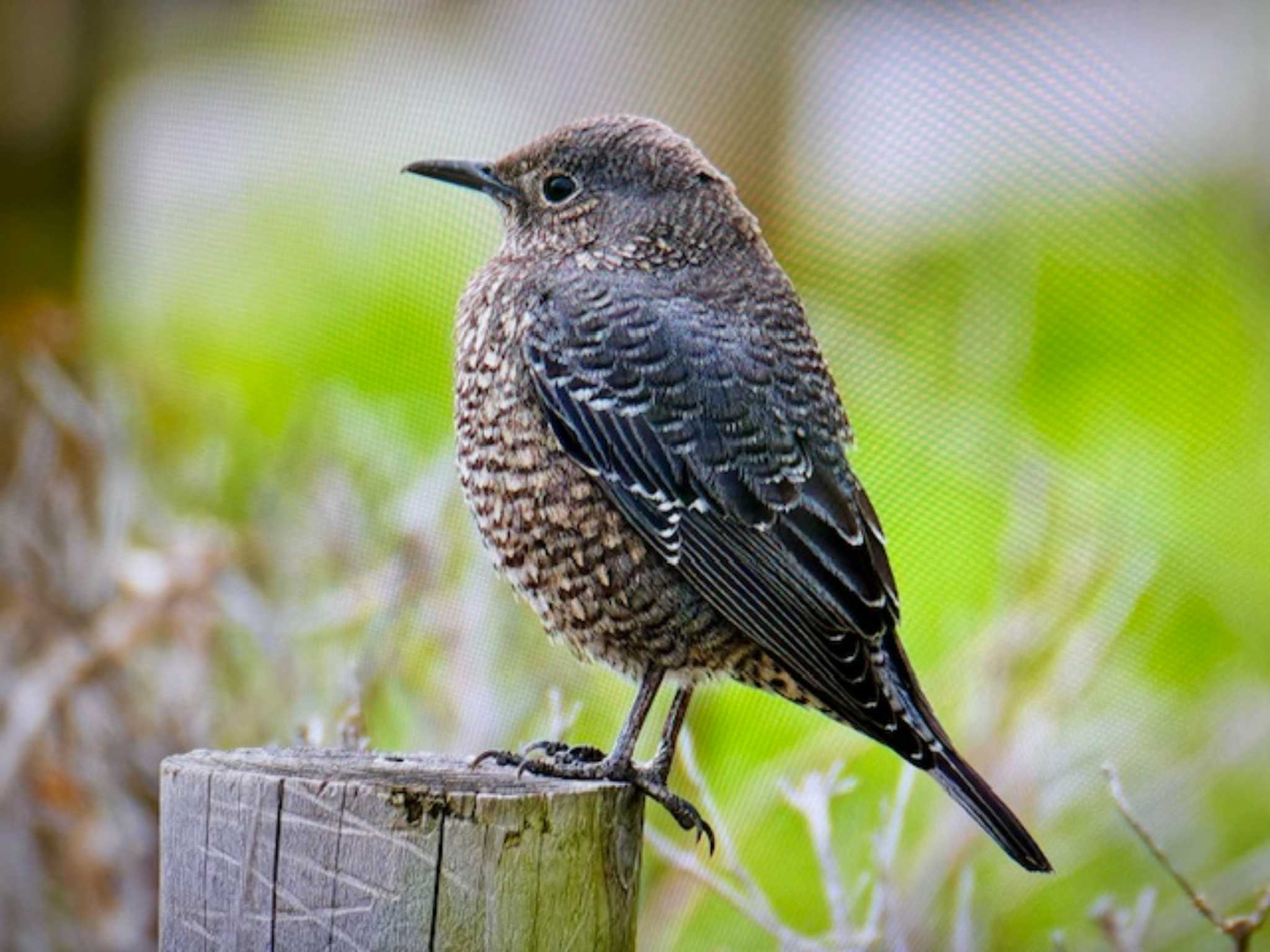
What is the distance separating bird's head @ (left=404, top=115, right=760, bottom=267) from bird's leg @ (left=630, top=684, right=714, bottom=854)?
0.84 m

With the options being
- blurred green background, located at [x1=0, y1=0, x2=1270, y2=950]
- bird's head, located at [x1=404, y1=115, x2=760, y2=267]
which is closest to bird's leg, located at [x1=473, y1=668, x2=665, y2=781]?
bird's head, located at [x1=404, y1=115, x2=760, y2=267]

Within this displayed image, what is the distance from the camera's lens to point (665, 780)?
3.07 m

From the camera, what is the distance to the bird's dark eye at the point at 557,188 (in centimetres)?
330

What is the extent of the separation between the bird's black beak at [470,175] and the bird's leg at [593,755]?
996 millimetres

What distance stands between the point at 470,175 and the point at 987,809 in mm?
1571

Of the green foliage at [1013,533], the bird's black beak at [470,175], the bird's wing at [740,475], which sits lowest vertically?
the green foliage at [1013,533]

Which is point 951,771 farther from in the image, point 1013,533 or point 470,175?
point 1013,533

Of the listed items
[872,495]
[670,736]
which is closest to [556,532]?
[670,736]

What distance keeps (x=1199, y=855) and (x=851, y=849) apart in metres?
1.00

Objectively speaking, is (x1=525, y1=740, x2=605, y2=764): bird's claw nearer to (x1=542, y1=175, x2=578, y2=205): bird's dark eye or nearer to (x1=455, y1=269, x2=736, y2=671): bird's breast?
(x1=455, y1=269, x2=736, y2=671): bird's breast

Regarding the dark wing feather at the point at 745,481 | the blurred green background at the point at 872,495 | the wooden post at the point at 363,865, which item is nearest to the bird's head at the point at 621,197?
the dark wing feather at the point at 745,481

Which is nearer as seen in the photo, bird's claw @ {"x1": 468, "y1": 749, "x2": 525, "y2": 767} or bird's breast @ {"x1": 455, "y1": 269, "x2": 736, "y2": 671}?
bird's claw @ {"x1": 468, "y1": 749, "x2": 525, "y2": 767}

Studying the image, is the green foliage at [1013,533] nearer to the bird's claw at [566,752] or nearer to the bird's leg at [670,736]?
the bird's leg at [670,736]

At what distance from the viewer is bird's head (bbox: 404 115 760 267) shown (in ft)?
10.5
